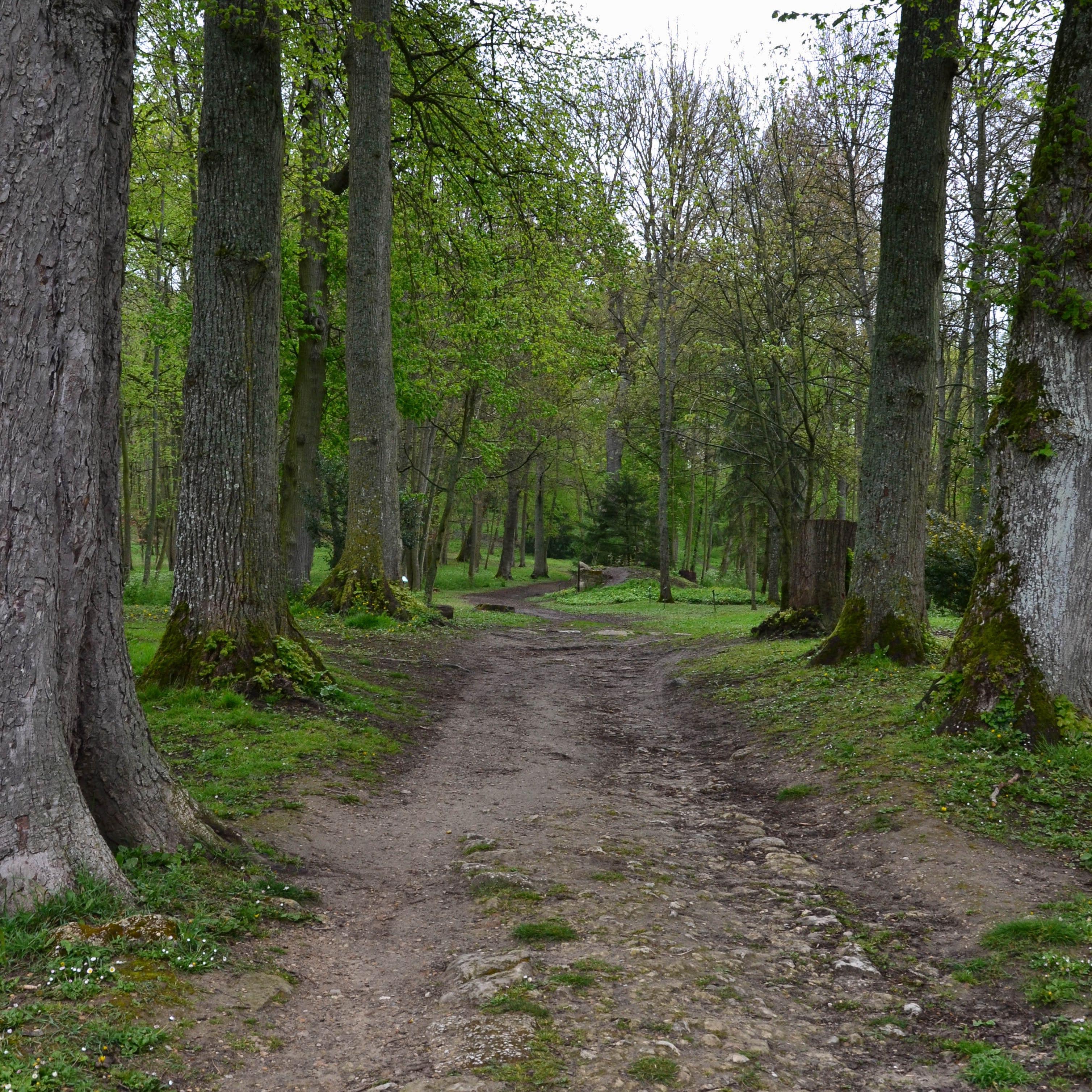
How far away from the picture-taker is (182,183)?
18.7 meters

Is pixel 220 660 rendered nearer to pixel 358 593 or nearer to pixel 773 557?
pixel 358 593

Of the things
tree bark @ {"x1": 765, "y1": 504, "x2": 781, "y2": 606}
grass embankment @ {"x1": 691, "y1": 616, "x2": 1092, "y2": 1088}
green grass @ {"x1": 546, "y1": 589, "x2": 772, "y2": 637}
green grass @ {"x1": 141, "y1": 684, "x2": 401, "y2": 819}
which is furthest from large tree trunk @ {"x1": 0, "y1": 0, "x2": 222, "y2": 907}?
tree bark @ {"x1": 765, "y1": 504, "x2": 781, "y2": 606}

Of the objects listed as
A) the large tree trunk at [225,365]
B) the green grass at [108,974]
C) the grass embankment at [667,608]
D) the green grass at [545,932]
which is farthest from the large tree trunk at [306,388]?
the green grass at [545,932]

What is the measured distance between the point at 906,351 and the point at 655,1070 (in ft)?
30.2

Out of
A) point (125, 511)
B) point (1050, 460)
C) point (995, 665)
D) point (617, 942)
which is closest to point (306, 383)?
point (125, 511)

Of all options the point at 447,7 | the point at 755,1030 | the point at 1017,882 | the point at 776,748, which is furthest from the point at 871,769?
the point at 447,7

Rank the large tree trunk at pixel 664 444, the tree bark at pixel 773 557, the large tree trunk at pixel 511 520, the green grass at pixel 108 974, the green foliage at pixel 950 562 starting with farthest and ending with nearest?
the large tree trunk at pixel 511 520 < the tree bark at pixel 773 557 < the large tree trunk at pixel 664 444 < the green foliage at pixel 950 562 < the green grass at pixel 108 974

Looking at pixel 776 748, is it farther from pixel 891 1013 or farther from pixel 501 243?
pixel 501 243

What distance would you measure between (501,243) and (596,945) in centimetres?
1574

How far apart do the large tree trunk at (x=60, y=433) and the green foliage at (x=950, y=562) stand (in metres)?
18.7

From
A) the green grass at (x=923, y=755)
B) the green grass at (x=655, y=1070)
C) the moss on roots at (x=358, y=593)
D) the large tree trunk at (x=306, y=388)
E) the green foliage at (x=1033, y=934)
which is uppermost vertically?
the large tree trunk at (x=306, y=388)

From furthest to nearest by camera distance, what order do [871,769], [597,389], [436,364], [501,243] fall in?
[597,389] < [436,364] < [501,243] < [871,769]

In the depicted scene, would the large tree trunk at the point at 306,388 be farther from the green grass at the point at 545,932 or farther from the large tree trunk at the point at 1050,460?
the green grass at the point at 545,932

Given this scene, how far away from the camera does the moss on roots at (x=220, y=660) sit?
7.95 meters
